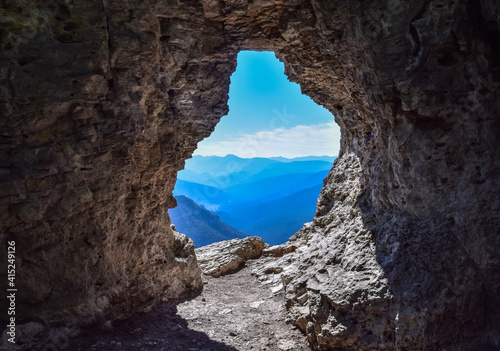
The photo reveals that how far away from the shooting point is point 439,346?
6.49 m

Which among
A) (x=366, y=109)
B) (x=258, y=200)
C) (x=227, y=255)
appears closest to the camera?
(x=366, y=109)

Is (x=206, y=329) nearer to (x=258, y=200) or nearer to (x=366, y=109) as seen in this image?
(x=366, y=109)

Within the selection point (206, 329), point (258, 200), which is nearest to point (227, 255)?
point (206, 329)

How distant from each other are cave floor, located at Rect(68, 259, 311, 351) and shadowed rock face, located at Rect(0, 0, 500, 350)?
1.79 ft

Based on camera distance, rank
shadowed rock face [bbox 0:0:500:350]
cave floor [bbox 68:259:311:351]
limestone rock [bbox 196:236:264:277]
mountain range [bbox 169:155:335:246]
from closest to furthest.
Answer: shadowed rock face [bbox 0:0:500:350] < cave floor [bbox 68:259:311:351] < limestone rock [bbox 196:236:264:277] < mountain range [bbox 169:155:335:246]

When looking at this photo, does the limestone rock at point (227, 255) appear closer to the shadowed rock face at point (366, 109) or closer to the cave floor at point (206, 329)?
the cave floor at point (206, 329)

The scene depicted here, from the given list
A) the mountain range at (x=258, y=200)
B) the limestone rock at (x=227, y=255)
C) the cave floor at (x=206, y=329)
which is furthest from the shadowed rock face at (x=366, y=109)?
the mountain range at (x=258, y=200)

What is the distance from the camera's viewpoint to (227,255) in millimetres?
17219

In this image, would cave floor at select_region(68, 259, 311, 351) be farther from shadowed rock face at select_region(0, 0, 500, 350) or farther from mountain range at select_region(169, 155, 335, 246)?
mountain range at select_region(169, 155, 335, 246)

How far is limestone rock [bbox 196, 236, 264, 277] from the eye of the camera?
16147 millimetres

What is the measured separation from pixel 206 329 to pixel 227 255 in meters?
8.11

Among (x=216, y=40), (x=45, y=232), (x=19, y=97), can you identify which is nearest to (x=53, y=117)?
(x=19, y=97)

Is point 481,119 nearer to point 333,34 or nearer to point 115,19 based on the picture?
point 333,34

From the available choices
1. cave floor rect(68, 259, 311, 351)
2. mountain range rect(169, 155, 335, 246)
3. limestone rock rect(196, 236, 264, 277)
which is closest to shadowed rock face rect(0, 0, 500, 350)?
cave floor rect(68, 259, 311, 351)
